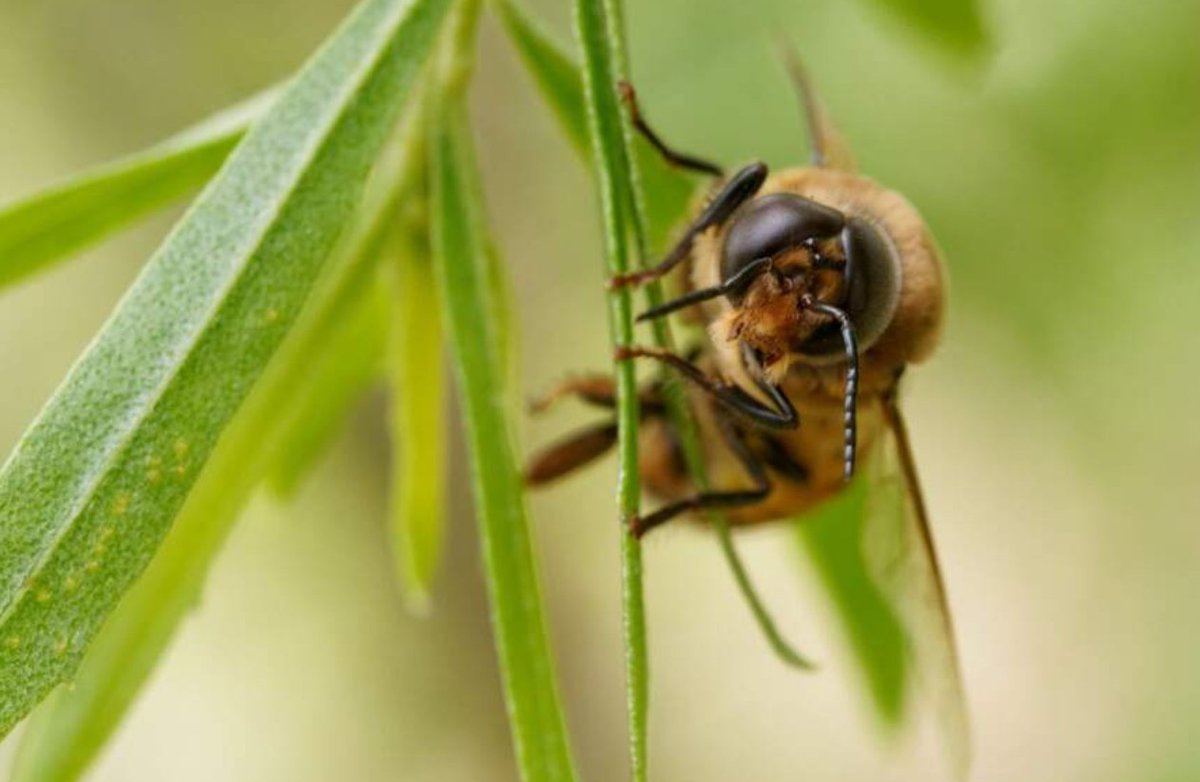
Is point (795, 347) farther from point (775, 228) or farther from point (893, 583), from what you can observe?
point (893, 583)

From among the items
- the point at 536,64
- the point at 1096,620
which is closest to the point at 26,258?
the point at 536,64

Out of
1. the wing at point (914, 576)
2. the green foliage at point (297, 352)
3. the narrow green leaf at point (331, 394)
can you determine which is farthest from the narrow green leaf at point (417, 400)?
the wing at point (914, 576)

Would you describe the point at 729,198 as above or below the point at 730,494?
above

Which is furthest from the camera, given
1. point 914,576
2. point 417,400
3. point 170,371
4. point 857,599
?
point 857,599

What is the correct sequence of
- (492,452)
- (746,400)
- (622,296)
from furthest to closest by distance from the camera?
(746,400)
(492,452)
(622,296)

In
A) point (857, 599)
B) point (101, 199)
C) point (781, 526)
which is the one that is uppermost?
point (101, 199)

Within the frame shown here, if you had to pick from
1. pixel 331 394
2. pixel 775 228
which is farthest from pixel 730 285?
pixel 331 394

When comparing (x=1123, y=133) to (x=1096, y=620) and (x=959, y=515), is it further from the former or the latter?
(x=959, y=515)
